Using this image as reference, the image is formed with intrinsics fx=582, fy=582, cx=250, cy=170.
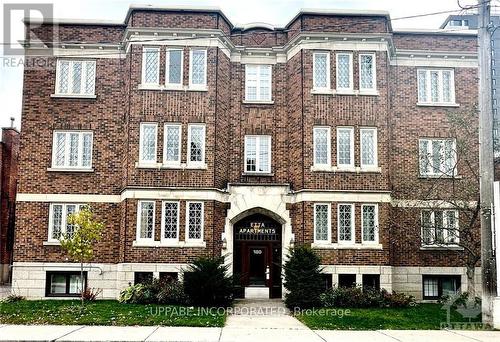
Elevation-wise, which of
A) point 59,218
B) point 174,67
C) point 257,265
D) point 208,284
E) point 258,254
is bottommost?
point 208,284

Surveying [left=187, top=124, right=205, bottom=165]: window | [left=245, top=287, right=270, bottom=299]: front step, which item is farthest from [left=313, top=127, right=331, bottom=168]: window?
[left=245, top=287, right=270, bottom=299]: front step

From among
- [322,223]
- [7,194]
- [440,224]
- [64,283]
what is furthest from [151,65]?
[7,194]

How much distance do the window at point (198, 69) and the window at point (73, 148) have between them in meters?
5.01

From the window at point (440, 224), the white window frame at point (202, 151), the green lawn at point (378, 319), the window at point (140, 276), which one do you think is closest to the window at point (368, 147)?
the window at point (440, 224)

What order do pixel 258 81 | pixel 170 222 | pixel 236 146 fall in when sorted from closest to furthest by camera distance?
pixel 170 222 < pixel 236 146 < pixel 258 81

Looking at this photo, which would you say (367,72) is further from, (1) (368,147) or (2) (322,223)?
(2) (322,223)

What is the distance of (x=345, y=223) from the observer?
23156mm

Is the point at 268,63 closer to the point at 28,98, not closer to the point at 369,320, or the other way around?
the point at 28,98

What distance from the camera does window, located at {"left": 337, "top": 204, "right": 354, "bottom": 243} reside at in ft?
75.5

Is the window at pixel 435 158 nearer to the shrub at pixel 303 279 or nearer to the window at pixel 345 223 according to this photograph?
the window at pixel 345 223

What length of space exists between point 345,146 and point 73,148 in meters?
11.3

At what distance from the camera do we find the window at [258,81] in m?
25.0

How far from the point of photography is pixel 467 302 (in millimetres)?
20562

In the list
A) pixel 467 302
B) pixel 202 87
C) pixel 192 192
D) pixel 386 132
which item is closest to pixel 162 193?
pixel 192 192
